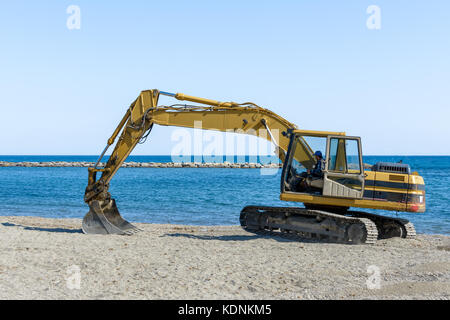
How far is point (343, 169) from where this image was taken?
40.6 feet

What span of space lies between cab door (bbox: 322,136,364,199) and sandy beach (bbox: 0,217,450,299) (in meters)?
1.34

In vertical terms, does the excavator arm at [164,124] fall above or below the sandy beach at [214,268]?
above

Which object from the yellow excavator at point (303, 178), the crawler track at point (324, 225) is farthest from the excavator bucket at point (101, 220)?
the crawler track at point (324, 225)

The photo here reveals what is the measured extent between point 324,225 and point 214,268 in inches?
169

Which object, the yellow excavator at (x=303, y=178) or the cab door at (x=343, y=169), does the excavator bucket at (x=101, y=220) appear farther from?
the cab door at (x=343, y=169)

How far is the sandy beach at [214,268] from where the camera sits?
811 cm

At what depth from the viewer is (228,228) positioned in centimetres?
1747

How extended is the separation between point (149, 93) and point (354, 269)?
7.58 m

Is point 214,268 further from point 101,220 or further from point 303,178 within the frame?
point 101,220

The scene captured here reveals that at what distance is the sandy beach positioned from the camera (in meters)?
8.11

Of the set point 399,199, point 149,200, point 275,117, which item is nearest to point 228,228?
point 275,117

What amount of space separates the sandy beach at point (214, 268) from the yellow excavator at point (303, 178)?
52 cm

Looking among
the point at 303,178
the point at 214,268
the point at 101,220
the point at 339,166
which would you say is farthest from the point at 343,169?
the point at 101,220
